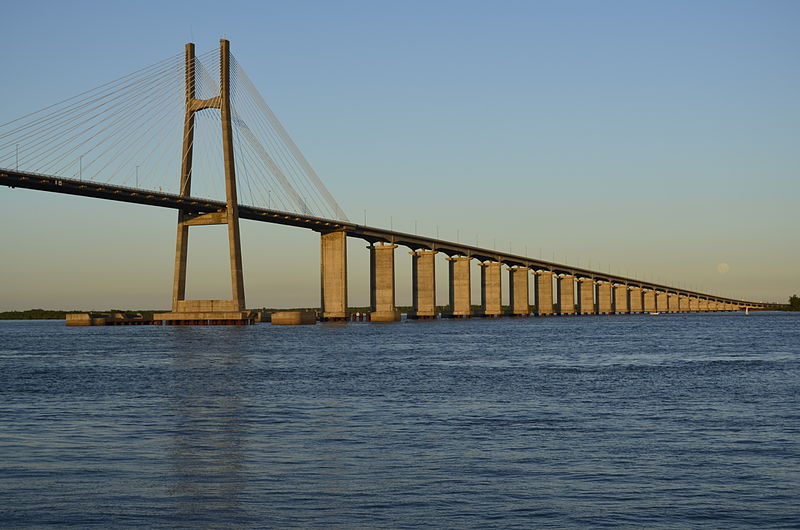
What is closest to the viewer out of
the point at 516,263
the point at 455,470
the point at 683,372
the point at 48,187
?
the point at 455,470

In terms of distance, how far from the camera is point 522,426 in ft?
73.1

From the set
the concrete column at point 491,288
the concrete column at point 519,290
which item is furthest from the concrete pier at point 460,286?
the concrete column at point 519,290

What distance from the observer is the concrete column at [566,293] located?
190m

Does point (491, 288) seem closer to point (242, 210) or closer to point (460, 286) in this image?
point (460, 286)

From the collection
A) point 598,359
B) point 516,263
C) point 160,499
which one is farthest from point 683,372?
point 516,263

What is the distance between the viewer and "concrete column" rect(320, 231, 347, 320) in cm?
12050

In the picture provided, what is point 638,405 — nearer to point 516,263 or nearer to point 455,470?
point 455,470

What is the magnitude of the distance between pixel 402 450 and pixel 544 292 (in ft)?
549

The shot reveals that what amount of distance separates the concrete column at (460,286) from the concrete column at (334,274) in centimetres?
3027

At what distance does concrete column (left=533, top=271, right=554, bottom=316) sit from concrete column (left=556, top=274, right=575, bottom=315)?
12.9 feet

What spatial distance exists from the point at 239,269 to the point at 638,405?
74.6 meters

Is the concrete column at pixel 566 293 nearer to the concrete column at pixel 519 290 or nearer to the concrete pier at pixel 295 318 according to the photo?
the concrete column at pixel 519 290

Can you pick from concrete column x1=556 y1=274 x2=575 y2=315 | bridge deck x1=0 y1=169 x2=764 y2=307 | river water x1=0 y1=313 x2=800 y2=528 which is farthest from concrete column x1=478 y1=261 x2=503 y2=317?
river water x1=0 y1=313 x2=800 y2=528

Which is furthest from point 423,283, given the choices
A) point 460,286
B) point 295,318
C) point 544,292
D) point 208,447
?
point 208,447
